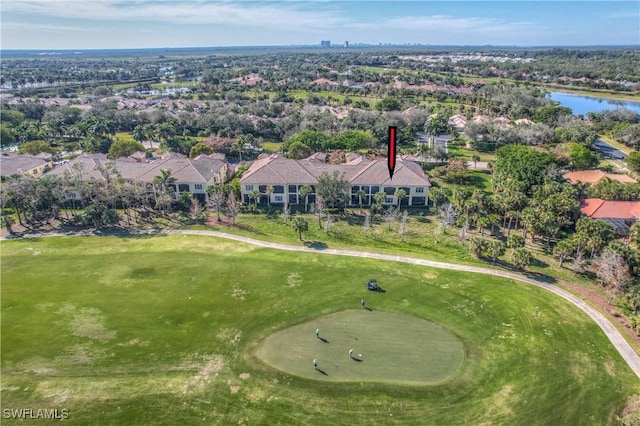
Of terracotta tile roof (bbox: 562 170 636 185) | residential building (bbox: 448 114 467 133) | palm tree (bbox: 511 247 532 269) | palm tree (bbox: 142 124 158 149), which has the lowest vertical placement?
palm tree (bbox: 511 247 532 269)

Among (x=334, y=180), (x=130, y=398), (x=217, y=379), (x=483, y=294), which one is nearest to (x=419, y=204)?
(x=334, y=180)

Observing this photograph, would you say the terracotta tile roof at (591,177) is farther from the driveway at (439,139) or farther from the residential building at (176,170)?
the residential building at (176,170)

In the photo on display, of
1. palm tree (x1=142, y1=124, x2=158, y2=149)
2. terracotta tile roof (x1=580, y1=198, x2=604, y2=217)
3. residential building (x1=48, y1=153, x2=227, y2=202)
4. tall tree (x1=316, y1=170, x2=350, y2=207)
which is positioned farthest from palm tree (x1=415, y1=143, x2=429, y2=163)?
palm tree (x1=142, y1=124, x2=158, y2=149)

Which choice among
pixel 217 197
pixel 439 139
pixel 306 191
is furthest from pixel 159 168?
pixel 439 139

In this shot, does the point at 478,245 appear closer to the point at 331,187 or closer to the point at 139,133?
the point at 331,187

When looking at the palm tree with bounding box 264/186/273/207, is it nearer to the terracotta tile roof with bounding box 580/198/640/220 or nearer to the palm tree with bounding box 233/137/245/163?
the palm tree with bounding box 233/137/245/163

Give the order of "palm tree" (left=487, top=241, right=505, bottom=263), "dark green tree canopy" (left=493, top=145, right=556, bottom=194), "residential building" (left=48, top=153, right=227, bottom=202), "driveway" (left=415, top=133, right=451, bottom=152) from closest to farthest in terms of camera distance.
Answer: "palm tree" (left=487, top=241, right=505, bottom=263) → "dark green tree canopy" (left=493, top=145, right=556, bottom=194) → "residential building" (left=48, top=153, right=227, bottom=202) → "driveway" (left=415, top=133, right=451, bottom=152)
